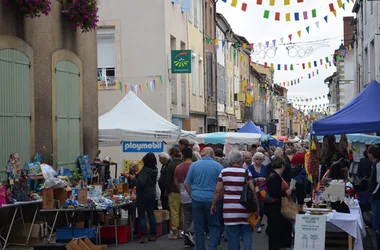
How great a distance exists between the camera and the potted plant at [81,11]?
14305 millimetres

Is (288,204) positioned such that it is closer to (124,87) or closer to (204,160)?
(204,160)

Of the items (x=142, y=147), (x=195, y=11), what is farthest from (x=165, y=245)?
(x=195, y=11)

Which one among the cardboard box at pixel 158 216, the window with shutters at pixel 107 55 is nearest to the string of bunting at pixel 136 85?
the window with shutters at pixel 107 55

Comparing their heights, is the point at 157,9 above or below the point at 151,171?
above

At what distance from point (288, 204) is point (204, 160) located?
1.67m

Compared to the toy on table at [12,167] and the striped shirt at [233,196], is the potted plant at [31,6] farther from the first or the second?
the striped shirt at [233,196]

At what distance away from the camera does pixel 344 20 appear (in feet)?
177

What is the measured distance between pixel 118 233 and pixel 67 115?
281 centimetres

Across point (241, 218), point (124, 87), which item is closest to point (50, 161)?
point (241, 218)

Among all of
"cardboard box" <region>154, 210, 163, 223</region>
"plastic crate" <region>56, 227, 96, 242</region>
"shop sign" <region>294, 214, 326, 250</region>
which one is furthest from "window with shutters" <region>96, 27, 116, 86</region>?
"shop sign" <region>294, 214, 326, 250</region>

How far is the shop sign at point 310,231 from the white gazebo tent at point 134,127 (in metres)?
7.35

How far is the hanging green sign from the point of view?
25703 millimetres

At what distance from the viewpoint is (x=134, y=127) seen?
17.0m

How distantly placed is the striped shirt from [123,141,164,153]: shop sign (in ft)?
21.9
